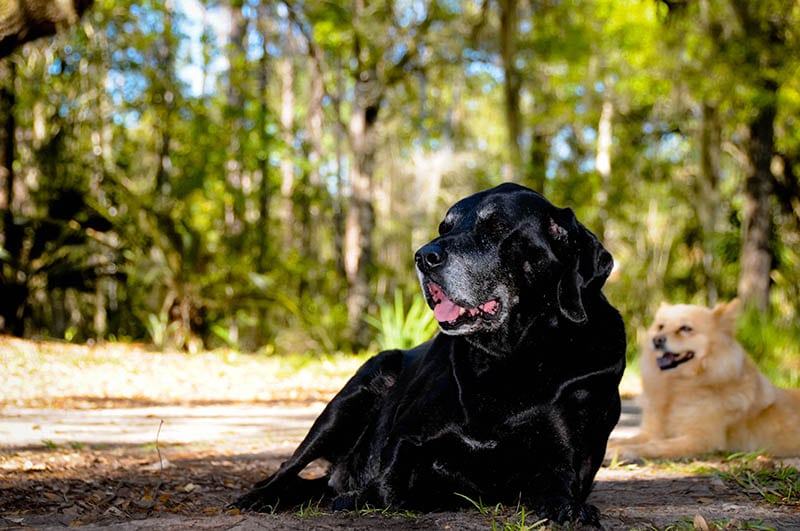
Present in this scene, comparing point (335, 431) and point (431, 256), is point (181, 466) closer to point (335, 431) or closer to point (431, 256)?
point (335, 431)

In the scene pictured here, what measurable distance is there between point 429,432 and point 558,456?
0.48 meters

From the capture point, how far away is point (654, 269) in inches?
888

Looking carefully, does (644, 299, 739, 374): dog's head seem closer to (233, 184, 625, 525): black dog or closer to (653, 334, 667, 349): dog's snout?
(653, 334, 667, 349): dog's snout

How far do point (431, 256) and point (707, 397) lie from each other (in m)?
3.72

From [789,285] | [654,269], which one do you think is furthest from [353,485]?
[654,269]

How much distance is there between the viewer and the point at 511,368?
3184 millimetres

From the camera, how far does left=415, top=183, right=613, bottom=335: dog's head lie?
3160 mm

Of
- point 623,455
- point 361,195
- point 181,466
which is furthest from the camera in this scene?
point 361,195

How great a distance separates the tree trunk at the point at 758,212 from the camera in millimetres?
16641

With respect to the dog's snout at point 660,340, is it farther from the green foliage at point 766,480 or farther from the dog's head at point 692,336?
the green foliage at point 766,480

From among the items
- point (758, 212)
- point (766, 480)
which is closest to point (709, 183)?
point (758, 212)

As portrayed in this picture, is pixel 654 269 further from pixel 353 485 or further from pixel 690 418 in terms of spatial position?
pixel 353 485

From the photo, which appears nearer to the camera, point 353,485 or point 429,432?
point 429,432

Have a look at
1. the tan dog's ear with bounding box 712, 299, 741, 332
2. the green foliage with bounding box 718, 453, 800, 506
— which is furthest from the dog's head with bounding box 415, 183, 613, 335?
the tan dog's ear with bounding box 712, 299, 741, 332
